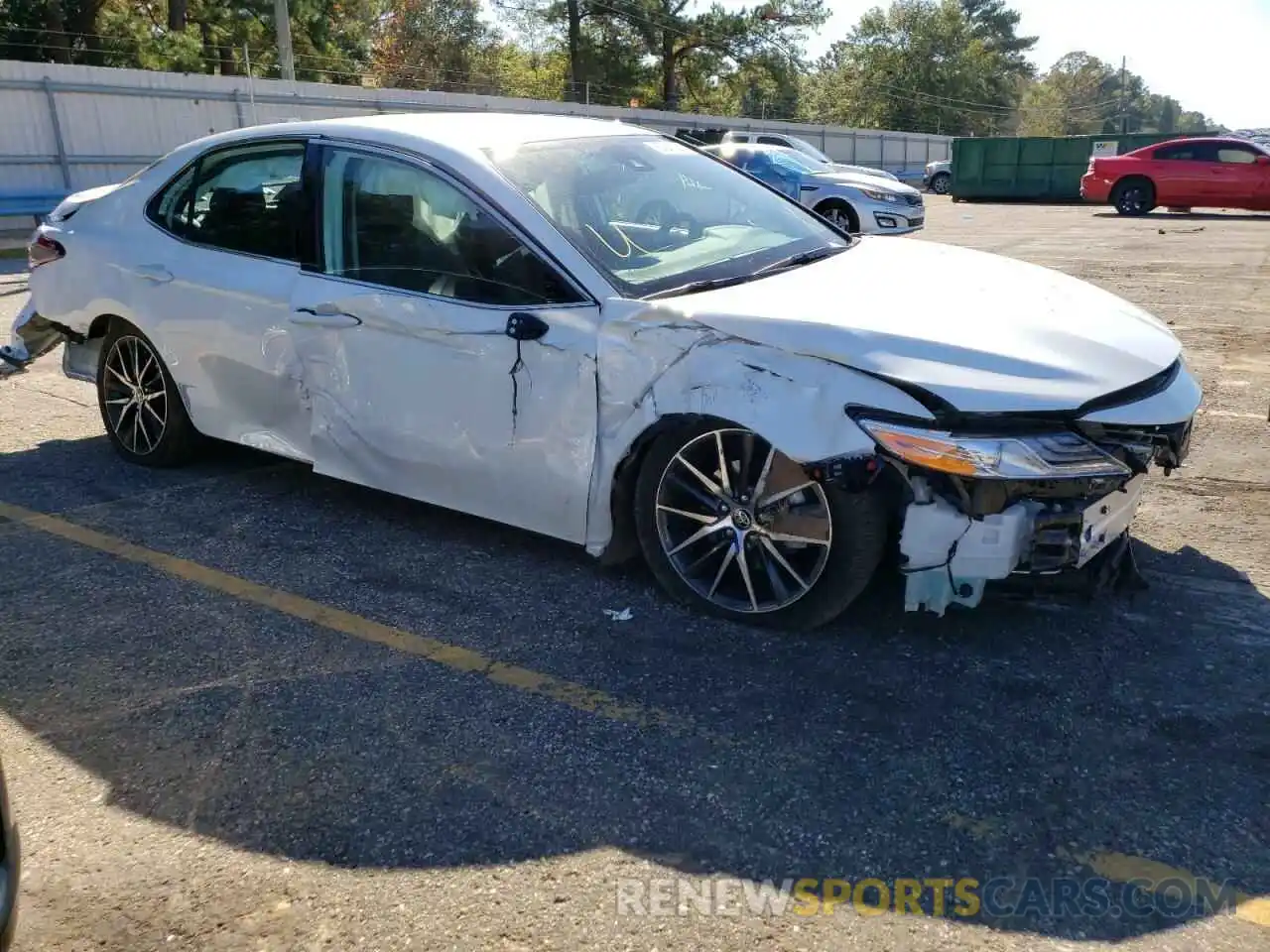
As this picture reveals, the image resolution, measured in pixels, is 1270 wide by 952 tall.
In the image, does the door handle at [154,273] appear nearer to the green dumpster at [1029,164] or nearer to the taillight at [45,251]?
the taillight at [45,251]

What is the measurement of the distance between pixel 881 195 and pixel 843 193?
65 cm

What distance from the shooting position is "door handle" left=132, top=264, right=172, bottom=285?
4969mm

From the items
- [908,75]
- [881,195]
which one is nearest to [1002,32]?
[908,75]

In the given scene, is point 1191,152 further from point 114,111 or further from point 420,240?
point 420,240

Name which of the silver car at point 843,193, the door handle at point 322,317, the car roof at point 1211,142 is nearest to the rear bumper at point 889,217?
the silver car at point 843,193

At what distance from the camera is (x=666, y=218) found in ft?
14.0

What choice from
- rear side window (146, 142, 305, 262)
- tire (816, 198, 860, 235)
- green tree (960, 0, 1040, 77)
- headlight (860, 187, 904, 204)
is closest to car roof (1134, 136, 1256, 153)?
headlight (860, 187, 904, 204)

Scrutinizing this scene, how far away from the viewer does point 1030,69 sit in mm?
99438

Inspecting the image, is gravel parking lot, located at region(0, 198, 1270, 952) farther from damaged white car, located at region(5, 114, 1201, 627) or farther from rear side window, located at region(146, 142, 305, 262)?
rear side window, located at region(146, 142, 305, 262)

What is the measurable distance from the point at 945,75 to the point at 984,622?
81.8 metres

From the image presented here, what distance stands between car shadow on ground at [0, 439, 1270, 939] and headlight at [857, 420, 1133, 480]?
23.5 inches

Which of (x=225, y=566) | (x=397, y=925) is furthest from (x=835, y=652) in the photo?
(x=225, y=566)

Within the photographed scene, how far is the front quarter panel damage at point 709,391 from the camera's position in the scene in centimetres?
325

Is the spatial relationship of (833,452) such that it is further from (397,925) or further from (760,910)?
(397,925)
